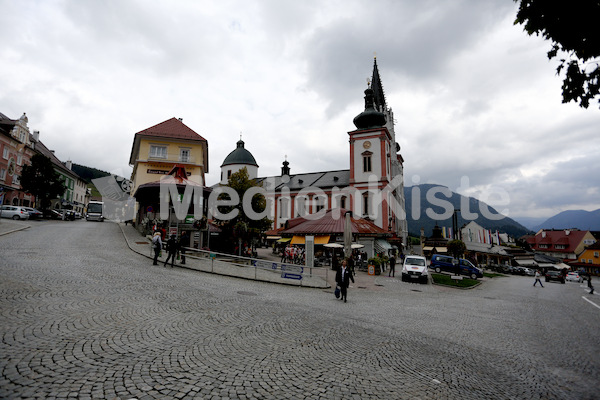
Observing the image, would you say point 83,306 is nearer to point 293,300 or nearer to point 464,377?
point 293,300

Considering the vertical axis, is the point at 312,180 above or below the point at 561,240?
above

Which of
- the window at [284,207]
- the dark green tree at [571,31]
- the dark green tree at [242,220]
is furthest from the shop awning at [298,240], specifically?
the window at [284,207]

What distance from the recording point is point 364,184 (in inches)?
1937

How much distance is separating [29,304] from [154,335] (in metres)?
3.38

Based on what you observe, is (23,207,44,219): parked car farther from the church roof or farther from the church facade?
the church roof

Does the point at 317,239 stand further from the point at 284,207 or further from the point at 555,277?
the point at 284,207

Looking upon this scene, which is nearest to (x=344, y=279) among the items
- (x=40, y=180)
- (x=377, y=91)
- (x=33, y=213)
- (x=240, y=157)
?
(x=33, y=213)

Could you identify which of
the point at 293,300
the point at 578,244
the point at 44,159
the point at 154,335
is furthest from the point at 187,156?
the point at 578,244

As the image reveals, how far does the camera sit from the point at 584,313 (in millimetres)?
12086

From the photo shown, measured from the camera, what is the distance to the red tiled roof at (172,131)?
3944 cm

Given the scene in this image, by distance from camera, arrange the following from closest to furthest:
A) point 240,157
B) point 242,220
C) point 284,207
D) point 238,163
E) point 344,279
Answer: point 344,279 → point 242,220 → point 284,207 → point 238,163 → point 240,157

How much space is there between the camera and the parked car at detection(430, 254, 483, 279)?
27.1 meters

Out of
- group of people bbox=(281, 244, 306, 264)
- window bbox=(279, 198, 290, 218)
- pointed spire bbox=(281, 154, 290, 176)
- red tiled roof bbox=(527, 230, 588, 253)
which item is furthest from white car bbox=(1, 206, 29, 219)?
red tiled roof bbox=(527, 230, 588, 253)

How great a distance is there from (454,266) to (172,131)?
36953 millimetres
